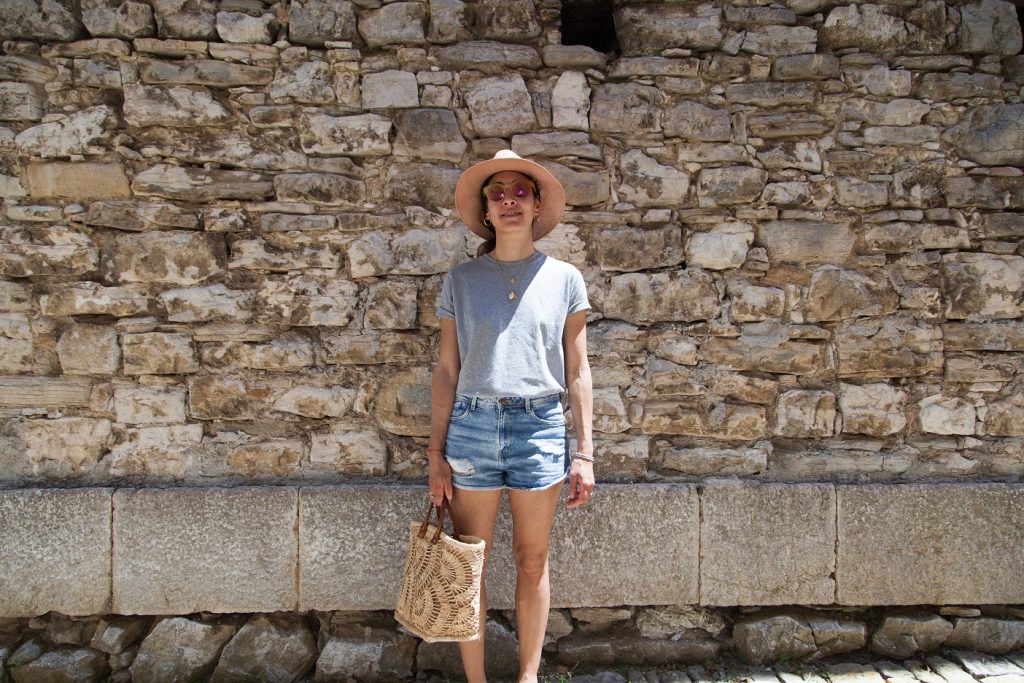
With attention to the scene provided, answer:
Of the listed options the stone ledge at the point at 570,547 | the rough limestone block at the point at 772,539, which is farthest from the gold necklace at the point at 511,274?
the rough limestone block at the point at 772,539

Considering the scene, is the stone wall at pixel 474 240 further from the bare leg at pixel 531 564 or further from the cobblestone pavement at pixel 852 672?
the cobblestone pavement at pixel 852 672

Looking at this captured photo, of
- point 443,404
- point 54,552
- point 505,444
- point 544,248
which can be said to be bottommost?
point 54,552

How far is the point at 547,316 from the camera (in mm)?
2096

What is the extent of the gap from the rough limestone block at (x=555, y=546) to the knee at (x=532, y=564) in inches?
15.3

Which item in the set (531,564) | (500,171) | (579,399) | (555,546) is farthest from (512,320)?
(555,546)

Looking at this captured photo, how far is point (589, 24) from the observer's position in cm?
293

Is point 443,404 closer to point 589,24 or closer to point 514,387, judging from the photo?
A: point 514,387

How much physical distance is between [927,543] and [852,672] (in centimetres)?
62

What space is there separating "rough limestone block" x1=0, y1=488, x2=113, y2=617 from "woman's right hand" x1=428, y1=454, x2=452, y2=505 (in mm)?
1407

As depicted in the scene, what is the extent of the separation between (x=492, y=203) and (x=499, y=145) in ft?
2.09

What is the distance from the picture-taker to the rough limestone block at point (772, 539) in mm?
2629

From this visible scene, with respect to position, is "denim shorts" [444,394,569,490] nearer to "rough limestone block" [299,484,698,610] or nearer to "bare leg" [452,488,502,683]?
"bare leg" [452,488,502,683]

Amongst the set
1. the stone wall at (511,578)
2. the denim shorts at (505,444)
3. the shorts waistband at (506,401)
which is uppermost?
the shorts waistband at (506,401)

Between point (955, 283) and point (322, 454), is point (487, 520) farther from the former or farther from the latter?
point (955, 283)
